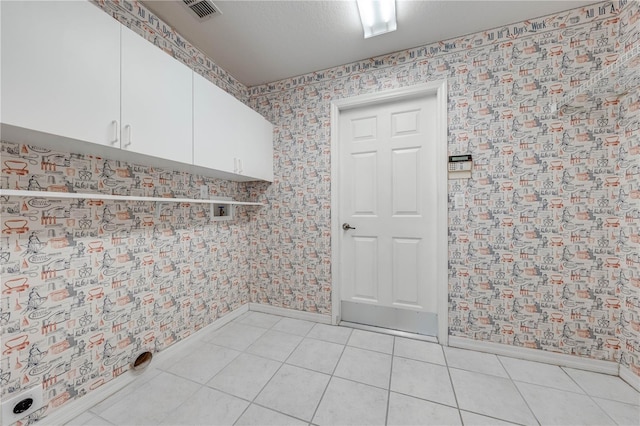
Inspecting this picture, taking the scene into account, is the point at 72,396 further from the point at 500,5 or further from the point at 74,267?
the point at 500,5

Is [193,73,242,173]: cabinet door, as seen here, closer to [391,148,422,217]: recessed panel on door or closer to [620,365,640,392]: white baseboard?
[391,148,422,217]: recessed panel on door

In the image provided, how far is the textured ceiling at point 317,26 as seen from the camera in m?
1.66

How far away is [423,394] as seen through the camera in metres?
1.44

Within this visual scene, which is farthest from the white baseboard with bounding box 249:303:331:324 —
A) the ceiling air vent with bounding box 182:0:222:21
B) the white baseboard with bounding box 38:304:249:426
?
the ceiling air vent with bounding box 182:0:222:21

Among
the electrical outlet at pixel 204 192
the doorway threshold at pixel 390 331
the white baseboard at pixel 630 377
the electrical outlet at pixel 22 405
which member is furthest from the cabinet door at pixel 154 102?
the white baseboard at pixel 630 377

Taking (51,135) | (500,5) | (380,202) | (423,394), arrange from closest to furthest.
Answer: (51,135) < (423,394) < (500,5) < (380,202)

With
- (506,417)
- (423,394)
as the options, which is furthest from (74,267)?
(506,417)

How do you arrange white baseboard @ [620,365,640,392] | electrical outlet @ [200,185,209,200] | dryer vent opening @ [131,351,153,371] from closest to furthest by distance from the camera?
white baseboard @ [620,365,640,392]
dryer vent opening @ [131,351,153,371]
electrical outlet @ [200,185,209,200]

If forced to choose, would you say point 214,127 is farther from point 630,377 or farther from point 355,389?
point 630,377

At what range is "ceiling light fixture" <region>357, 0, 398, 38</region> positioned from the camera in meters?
1.64

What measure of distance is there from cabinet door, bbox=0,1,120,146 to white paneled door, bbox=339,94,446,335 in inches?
71.2

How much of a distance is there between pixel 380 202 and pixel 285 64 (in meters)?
1.66

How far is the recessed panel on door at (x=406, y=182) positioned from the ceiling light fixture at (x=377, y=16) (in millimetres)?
971

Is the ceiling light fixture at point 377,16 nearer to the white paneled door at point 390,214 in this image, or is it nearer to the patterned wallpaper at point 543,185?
the patterned wallpaper at point 543,185
